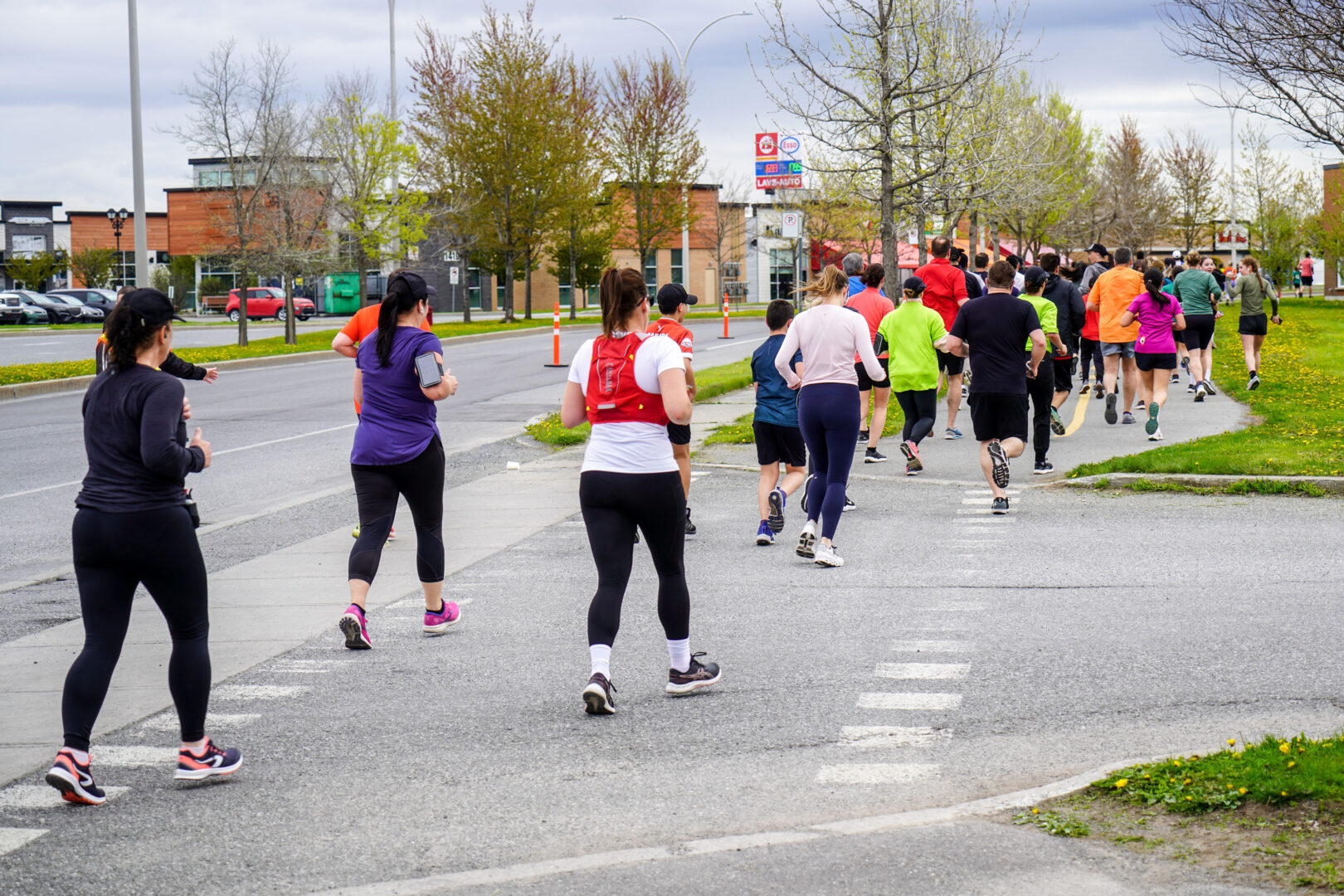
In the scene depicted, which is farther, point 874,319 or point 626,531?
point 874,319

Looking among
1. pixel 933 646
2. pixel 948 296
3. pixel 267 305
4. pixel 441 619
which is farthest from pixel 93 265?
pixel 933 646

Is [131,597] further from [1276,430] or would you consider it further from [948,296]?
[1276,430]

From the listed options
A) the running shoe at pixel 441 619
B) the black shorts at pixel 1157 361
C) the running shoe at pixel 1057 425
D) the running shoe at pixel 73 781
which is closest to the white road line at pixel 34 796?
the running shoe at pixel 73 781

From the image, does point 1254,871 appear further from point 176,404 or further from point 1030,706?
point 176,404

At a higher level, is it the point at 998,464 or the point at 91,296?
the point at 91,296

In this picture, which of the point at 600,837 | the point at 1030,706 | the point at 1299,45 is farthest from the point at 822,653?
the point at 1299,45

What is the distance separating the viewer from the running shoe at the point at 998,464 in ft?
34.5

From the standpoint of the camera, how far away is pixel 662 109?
5616 centimetres

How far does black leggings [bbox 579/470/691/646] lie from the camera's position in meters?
5.46

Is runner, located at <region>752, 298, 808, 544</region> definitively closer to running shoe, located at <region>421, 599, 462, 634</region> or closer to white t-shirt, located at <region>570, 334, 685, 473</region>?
running shoe, located at <region>421, 599, 462, 634</region>

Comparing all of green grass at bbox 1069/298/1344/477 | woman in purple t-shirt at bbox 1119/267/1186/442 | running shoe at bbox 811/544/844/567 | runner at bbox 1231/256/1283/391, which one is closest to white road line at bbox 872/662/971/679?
running shoe at bbox 811/544/844/567

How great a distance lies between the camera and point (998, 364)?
10.5m

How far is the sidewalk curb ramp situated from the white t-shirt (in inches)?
69.0

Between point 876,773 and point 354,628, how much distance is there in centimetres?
305
